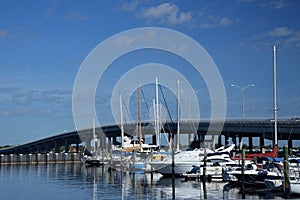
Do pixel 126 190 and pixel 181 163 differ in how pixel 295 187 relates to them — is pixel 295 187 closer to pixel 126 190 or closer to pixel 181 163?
pixel 126 190

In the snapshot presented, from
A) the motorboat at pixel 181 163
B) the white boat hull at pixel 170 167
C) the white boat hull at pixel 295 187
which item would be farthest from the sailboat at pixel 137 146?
the white boat hull at pixel 295 187

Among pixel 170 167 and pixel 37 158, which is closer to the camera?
pixel 170 167

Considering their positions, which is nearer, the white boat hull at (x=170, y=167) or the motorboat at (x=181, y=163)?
the white boat hull at (x=170, y=167)

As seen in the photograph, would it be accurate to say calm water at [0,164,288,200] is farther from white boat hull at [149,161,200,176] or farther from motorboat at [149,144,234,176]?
motorboat at [149,144,234,176]

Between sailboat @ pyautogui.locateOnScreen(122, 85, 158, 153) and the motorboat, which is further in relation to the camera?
sailboat @ pyautogui.locateOnScreen(122, 85, 158, 153)

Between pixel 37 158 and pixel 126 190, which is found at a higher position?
pixel 126 190

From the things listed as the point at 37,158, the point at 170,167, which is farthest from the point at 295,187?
the point at 37,158

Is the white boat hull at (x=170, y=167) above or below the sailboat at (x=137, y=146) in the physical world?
below

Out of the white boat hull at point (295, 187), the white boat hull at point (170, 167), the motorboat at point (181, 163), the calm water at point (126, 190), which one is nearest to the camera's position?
the white boat hull at point (295, 187)

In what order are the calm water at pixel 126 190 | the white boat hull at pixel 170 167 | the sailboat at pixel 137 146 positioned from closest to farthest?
the calm water at pixel 126 190 < the white boat hull at pixel 170 167 < the sailboat at pixel 137 146

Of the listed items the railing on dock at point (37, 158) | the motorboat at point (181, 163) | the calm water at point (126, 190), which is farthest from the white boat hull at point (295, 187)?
the railing on dock at point (37, 158)

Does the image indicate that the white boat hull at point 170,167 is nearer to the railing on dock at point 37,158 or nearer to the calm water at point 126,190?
the calm water at point 126,190

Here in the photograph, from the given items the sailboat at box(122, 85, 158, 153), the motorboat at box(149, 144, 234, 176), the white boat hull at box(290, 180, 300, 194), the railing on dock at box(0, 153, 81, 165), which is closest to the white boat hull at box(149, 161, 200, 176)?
the motorboat at box(149, 144, 234, 176)

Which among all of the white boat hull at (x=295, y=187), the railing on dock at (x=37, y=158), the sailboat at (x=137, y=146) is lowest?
the railing on dock at (x=37, y=158)
